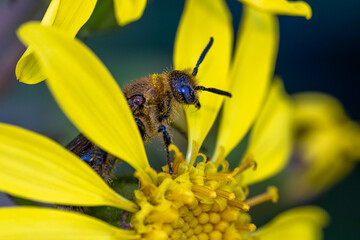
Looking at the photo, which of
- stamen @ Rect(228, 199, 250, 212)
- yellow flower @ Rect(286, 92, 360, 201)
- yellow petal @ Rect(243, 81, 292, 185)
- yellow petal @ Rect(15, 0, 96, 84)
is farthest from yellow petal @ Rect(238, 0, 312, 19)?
yellow flower @ Rect(286, 92, 360, 201)

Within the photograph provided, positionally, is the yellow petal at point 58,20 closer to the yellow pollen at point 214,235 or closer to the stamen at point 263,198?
the yellow pollen at point 214,235

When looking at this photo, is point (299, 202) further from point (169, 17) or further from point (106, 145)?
point (106, 145)

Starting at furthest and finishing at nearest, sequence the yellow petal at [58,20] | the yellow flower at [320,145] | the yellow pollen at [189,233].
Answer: the yellow flower at [320,145], the yellow pollen at [189,233], the yellow petal at [58,20]

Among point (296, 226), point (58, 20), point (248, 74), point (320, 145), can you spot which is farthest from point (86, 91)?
point (320, 145)

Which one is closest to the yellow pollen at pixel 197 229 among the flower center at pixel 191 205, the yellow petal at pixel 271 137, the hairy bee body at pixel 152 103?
the flower center at pixel 191 205

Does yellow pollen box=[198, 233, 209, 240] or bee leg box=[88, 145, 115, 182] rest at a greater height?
bee leg box=[88, 145, 115, 182]

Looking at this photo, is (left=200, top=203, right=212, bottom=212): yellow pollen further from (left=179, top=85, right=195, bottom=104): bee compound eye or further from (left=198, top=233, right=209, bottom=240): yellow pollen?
(left=179, top=85, right=195, bottom=104): bee compound eye

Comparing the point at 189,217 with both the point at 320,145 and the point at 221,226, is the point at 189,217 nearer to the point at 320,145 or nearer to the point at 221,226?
the point at 221,226
